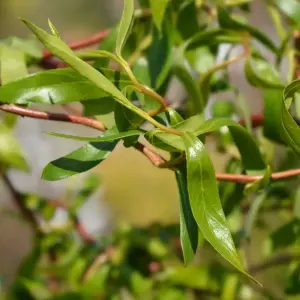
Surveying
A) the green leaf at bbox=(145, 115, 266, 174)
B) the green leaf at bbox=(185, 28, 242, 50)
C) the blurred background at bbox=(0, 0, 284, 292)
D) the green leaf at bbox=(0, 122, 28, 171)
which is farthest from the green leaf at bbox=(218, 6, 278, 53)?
the blurred background at bbox=(0, 0, 284, 292)

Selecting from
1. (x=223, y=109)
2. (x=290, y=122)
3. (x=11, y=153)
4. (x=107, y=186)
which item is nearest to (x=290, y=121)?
(x=290, y=122)

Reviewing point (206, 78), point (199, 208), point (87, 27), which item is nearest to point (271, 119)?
point (206, 78)

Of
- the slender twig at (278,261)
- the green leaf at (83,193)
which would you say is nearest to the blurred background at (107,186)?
the green leaf at (83,193)

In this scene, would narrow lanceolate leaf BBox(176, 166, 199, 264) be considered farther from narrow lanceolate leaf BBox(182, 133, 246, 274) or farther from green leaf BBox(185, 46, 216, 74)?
green leaf BBox(185, 46, 216, 74)

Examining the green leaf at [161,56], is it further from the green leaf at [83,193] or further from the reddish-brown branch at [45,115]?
the green leaf at [83,193]

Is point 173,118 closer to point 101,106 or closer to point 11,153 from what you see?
point 101,106

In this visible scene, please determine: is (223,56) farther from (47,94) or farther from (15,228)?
(15,228)

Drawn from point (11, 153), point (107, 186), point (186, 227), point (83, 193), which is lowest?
point (107, 186)
